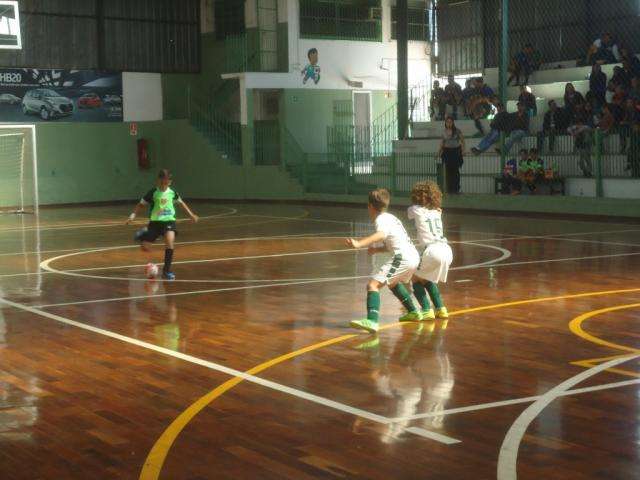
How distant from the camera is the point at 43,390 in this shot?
26.3ft

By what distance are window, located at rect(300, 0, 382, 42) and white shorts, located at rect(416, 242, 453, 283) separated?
2602 centimetres

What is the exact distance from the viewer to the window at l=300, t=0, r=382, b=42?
3584 cm

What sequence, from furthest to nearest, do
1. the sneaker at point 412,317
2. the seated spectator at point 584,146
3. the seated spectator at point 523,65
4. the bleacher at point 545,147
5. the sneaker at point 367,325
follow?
the seated spectator at point 523,65 < the seated spectator at point 584,146 < the bleacher at point 545,147 < the sneaker at point 412,317 < the sneaker at point 367,325

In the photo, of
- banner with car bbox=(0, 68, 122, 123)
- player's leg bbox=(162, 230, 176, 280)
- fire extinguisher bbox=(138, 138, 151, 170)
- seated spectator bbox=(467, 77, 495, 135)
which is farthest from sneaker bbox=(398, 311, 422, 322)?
fire extinguisher bbox=(138, 138, 151, 170)

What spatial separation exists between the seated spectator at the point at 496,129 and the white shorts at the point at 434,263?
17.7 metres

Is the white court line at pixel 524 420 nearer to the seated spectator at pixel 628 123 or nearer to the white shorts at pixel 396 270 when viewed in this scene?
the white shorts at pixel 396 270

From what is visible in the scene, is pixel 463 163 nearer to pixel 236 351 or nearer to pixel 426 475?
pixel 236 351

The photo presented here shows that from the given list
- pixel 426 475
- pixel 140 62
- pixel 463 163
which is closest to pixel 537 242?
pixel 463 163

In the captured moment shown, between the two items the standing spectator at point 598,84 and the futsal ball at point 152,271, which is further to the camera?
the standing spectator at point 598,84

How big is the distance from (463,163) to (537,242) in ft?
34.2

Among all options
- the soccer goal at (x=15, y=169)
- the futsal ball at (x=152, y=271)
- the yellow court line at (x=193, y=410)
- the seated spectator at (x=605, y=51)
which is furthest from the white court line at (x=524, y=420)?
the soccer goal at (x=15, y=169)

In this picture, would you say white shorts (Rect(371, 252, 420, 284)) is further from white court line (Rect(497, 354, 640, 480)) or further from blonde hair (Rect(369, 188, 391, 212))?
white court line (Rect(497, 354, 640, 480))

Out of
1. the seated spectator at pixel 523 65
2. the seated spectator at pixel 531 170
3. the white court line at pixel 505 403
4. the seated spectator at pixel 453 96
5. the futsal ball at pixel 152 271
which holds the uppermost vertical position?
the seated spectator at pixel 523 65

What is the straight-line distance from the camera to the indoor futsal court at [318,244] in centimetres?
666
